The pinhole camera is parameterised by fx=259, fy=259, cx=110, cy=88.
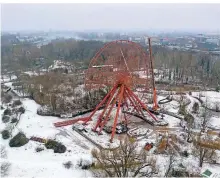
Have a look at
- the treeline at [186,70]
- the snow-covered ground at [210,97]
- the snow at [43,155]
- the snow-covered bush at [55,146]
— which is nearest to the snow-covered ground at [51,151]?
the snow at [43,155]

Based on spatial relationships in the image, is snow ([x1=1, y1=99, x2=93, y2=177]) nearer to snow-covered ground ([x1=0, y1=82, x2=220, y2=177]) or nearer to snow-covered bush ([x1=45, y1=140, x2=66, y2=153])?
snow-covered ground ([x1=0, y1=82, x2=220, y2=177])

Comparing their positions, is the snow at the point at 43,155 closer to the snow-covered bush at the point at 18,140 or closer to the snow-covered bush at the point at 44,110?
the snow-covered bush at the point at 18,140

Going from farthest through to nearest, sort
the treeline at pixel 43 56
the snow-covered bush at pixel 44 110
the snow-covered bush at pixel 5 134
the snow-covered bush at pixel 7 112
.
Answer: the treeline at pixel 43 56
the snow-covered bush at pixel 7 112
the snow-covered bush at pixel 44 110
the snow-covered bush at pixel 5 134

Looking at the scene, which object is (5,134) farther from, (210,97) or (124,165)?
(210,97)

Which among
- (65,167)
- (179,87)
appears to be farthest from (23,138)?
(179,87)

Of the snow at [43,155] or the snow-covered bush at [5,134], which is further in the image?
the snow-covered bush at [5,134]

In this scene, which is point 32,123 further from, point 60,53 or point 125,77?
point 60,53

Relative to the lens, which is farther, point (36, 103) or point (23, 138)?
point (36, 103)

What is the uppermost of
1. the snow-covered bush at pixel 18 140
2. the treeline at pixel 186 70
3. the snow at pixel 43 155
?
the treeline at pixel 186 70
